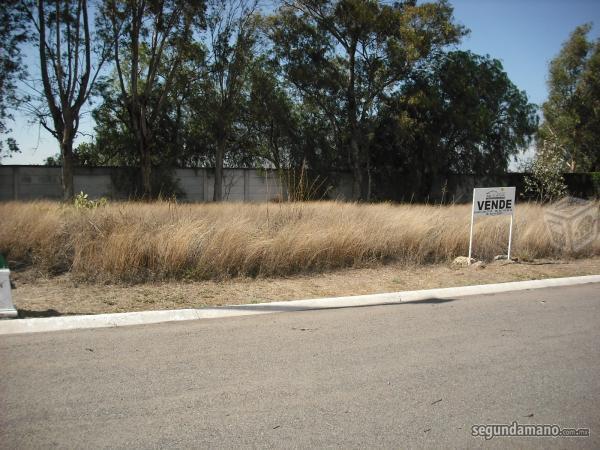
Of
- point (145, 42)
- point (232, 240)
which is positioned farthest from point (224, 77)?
point (232, 240)

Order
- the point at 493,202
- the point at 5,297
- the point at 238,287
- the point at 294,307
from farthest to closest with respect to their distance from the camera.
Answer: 1. the point at 493,202
2. the point at 238,287
3. the point at 294,307
4. the point at 5,297

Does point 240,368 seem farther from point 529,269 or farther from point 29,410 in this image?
point 529,269

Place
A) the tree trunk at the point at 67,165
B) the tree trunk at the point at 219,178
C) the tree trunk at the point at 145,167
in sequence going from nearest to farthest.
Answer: the tree trunk at the point at 67,165, the tree trunk at the point at 145,167, the tree trunk at the point at 219,178

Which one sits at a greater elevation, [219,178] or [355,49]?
[355,49]

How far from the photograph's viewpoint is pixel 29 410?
340 centimetres

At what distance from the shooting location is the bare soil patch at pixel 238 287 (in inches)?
238

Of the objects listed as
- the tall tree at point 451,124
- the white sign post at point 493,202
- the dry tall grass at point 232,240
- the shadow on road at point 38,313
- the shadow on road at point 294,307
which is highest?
the tall tree at point 451,124

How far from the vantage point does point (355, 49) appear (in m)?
26.8

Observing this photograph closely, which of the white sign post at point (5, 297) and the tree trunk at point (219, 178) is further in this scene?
the tree trunk at point (219, 178)

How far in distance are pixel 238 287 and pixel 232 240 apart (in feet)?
3.39

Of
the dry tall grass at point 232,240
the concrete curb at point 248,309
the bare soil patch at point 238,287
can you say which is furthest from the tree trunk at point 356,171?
the concrete curb at point 248,309

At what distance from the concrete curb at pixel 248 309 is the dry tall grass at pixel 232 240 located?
1665 mm

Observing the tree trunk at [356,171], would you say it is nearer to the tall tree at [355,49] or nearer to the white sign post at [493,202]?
the tall tree at [355,49]

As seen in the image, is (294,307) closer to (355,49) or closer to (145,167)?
(145,167)
